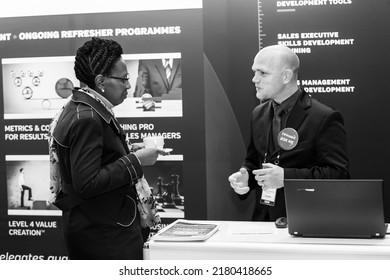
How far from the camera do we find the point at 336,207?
2.46 meters

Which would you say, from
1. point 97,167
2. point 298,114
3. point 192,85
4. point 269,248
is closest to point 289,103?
point 298,114

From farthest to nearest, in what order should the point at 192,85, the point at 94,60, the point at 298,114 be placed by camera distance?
the point at 192,85
the point at 298,114
the point at 94,60

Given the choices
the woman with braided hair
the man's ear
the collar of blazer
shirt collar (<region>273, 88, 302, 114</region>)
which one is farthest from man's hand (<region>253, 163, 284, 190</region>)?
the man's ear

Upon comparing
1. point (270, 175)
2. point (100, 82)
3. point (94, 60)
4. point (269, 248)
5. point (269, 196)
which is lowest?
point (269, 248)

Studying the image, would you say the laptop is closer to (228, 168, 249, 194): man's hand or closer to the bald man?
the bald man

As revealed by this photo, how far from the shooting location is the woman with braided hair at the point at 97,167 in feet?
8.54

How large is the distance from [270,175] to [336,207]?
25.1 inches

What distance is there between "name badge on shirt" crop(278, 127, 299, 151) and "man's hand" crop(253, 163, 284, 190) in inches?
8.9

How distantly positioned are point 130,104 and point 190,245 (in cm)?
204

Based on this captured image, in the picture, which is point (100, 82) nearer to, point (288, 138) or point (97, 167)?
point (97, 167)

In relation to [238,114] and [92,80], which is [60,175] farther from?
[238,114]

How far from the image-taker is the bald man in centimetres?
321

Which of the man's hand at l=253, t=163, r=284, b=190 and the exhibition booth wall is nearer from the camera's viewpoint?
the man's hand at l=253, t=163, r=284, b=190

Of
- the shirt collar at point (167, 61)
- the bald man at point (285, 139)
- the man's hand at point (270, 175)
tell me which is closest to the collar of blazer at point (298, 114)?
the bald man at point (285, 139)
